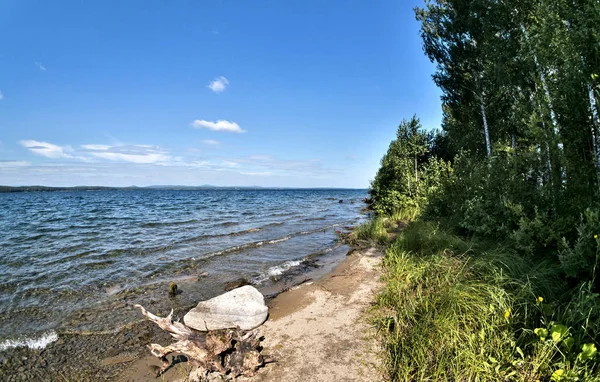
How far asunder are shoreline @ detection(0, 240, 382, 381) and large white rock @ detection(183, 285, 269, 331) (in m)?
0.28

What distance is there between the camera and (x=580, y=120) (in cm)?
511

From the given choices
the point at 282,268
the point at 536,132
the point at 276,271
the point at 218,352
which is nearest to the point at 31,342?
the point at 218,352

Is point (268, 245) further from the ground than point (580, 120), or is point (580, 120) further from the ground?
point (580, 120)

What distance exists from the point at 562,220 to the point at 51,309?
11.3 meters

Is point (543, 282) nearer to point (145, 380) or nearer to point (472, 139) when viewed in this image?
point (145, 380)

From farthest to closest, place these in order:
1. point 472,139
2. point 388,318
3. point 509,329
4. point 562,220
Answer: point 472,139 < point 562,220 < point 388,318 < point 509,329

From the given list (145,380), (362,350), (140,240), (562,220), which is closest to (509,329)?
(362,350)

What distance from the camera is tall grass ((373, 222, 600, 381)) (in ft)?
10.1

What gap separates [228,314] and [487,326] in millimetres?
4454

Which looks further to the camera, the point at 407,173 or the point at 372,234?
the point at 407,173

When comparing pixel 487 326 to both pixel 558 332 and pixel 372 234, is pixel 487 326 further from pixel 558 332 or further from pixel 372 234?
pixel 372 234

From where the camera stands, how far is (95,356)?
519 cm

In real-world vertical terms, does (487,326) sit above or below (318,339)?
above

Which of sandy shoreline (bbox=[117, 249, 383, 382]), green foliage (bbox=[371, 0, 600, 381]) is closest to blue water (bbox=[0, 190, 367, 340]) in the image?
sandy shoreline (bbox=[117, 249, 383, 382])
